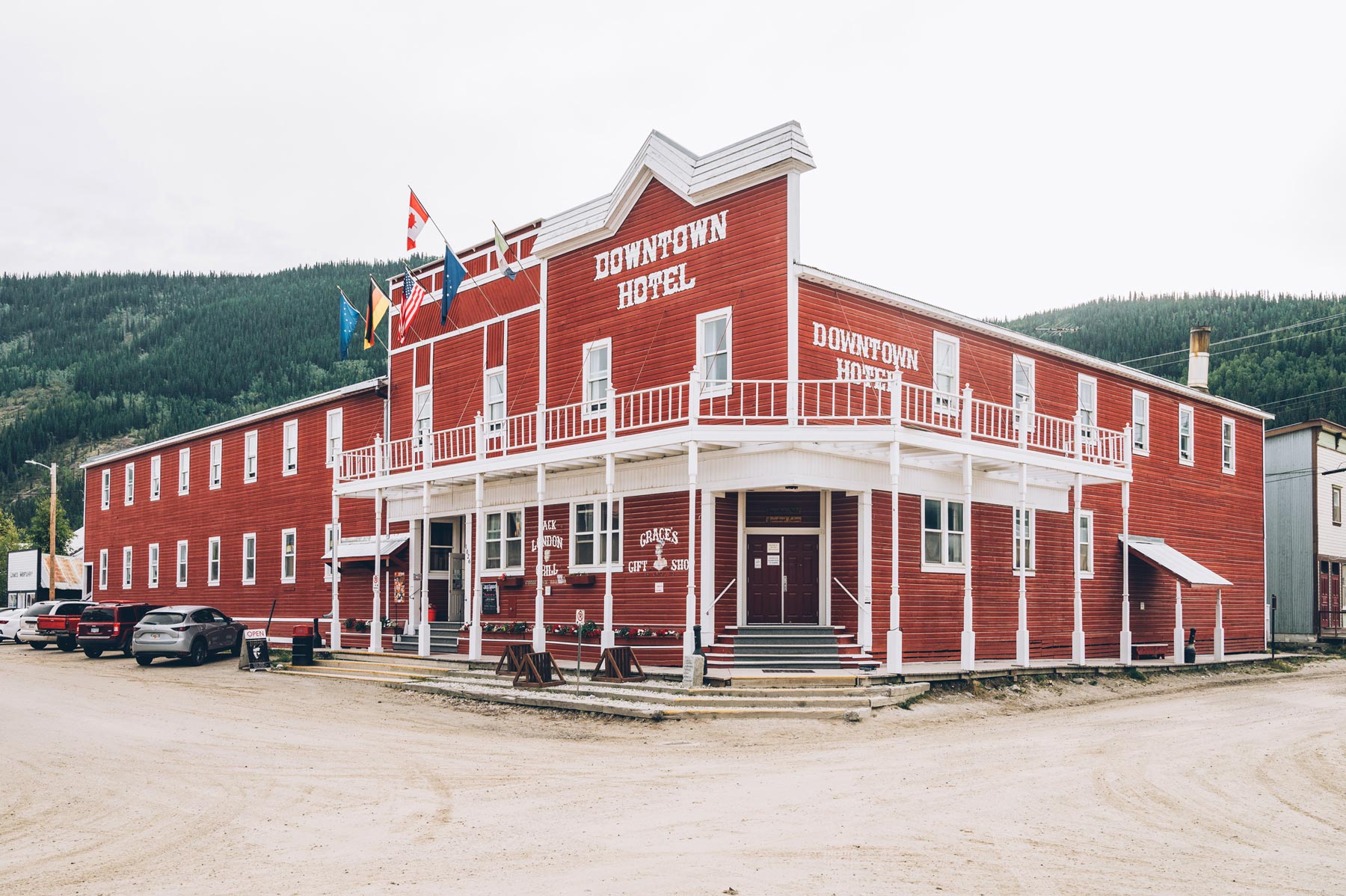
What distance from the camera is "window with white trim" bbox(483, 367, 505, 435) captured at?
90.7ft

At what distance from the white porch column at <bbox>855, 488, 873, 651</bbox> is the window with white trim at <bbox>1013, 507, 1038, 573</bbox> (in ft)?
15.2

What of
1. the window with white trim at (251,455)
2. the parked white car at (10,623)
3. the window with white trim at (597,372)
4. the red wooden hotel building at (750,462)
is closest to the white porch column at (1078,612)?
the red wooden hotel building at (750,462)

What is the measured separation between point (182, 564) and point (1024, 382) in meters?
30.3

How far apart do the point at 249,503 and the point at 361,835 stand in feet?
97.8

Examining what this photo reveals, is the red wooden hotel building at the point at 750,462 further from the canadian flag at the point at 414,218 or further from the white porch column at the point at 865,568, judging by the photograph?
the canadian flag at the point at 414,218

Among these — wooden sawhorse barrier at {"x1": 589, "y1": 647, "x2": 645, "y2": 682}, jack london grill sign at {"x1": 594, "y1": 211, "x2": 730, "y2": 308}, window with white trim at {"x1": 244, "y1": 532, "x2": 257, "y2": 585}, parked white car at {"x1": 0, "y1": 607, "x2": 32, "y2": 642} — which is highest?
jack london grill sign at {"x1": 594, "y1": 211, "x2": 730, "y2": 308}

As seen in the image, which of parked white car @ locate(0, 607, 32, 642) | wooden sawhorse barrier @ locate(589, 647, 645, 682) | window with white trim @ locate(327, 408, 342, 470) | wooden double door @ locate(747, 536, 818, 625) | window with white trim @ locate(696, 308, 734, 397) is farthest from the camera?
parked white car @ locate(0, 607, 32, 642)

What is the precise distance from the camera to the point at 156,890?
27.8 feet

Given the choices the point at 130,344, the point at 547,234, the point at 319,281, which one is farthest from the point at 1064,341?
the point at 130,344

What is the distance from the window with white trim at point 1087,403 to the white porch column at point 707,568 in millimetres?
11566

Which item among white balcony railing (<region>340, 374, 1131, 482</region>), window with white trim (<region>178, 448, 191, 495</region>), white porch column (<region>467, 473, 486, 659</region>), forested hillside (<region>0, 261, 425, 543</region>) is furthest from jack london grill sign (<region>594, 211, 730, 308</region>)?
forested hillside (<region>0, 261, 425, 543</region>)

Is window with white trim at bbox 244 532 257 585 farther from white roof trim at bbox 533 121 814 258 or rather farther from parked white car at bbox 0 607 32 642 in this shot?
white roof trim at bbox 533 121 814 258

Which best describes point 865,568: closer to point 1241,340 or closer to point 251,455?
point 251,455

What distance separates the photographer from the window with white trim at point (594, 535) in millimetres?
23922
